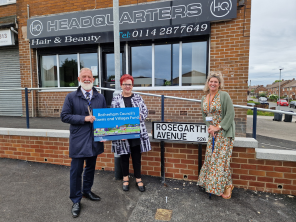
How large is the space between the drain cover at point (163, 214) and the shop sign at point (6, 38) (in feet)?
28.3

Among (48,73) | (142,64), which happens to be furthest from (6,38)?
(142,64)

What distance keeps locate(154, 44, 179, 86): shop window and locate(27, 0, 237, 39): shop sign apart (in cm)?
78

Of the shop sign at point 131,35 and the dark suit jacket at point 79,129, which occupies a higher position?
the shop sign at point 131,35

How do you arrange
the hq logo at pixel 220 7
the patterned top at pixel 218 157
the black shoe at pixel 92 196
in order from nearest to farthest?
the patterned top at pixel 218 157 → the black shoe at pixel 92 196 → the hq logo at pixel 220 7

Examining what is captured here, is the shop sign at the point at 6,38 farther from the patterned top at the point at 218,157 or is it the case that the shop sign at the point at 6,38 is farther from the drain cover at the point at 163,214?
the drain cover at the point at 163,214

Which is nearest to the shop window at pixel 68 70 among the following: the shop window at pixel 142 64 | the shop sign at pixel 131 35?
the shop sign at pixel 131 35

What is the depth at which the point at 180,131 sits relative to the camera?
2971mm

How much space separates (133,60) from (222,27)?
3144mm

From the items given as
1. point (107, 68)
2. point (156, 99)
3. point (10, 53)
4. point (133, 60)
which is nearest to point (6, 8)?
point (10, 53)

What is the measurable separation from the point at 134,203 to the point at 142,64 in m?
5.12

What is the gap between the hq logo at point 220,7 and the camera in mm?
5297

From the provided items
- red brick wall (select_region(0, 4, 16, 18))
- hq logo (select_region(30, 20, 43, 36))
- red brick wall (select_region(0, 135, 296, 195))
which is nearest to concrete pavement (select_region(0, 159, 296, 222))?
red brick wall (select_region(0, 135, 296, 195))

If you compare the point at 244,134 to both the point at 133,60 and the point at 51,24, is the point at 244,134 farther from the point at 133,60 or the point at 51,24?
the point at 51,24

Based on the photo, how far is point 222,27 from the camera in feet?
18.2
